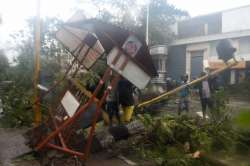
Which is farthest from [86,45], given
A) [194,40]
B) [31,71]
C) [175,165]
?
[194,40]

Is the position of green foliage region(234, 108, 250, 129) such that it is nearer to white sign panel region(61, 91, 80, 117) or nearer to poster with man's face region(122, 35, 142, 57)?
poster with man's face region(122, 35, 142, 57)

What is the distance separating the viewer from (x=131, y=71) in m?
4.54

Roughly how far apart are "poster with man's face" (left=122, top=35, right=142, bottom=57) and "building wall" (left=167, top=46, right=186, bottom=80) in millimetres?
19837

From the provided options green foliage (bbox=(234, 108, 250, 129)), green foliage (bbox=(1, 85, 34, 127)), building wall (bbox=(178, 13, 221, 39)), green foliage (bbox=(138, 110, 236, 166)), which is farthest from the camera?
building wall (bbox=(178, 13, 221, 39))

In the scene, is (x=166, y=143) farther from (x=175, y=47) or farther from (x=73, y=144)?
(x=175, y=47)

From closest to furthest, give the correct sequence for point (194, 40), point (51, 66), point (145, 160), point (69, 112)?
1. point (69, 112)
2. point (145, 160)
3. point (51, 66)
4. point (194, 40)

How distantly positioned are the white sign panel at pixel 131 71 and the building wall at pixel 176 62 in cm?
1994

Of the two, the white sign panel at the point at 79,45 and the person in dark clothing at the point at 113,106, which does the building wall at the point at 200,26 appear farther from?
the white sign panel at the point at 79,45

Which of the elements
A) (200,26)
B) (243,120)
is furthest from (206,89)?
(200,26)

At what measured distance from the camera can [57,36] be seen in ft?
19.2

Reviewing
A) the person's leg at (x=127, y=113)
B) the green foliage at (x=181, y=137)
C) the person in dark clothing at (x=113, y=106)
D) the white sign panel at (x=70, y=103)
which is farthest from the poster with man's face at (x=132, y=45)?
the person in dark clothing at (x=113, y=106)

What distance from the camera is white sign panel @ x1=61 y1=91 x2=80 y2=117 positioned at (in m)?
4.65

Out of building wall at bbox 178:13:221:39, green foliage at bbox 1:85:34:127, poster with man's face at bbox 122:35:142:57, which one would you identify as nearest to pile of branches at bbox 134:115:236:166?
poster with man's face at bbox 122:35:142:57

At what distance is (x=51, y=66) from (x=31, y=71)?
2.75ft
